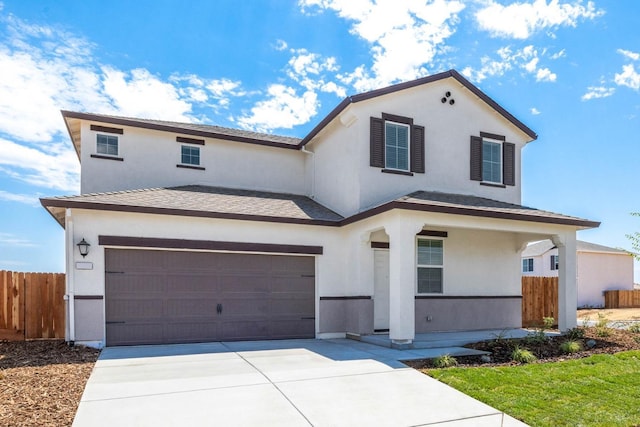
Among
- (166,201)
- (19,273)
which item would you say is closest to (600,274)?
(166,201)

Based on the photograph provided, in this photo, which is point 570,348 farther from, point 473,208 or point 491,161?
point 491,161

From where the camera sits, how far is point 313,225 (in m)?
11.5

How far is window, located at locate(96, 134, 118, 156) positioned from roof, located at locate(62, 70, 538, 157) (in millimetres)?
496

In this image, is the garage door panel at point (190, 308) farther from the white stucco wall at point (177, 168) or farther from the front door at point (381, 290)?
the white stucco wall at point (177, 168)

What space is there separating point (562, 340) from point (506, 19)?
811cm

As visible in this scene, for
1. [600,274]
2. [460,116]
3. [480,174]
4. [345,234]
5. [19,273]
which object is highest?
[460,116]

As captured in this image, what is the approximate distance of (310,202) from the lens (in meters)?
13.8

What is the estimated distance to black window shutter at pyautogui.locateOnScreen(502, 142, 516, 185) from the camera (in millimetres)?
13867

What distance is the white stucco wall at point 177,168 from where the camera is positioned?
12.7 meters

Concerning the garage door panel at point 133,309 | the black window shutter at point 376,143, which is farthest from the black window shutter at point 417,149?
the garage door panel at point 133,309

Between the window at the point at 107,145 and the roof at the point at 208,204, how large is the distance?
232cm

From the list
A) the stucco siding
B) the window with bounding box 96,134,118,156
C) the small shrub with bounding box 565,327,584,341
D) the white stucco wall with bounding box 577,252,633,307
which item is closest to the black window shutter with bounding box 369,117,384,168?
the stucco siding

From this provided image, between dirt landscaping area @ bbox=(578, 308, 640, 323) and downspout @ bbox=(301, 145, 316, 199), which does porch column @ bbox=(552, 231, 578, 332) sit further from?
downspout @ bbox=(301, 145, 316, 199)

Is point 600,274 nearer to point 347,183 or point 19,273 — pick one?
point 347,183
